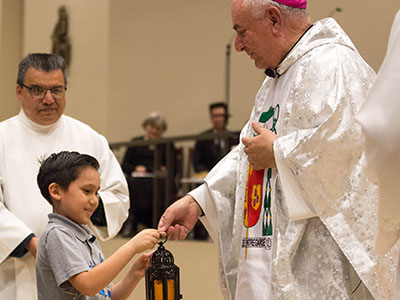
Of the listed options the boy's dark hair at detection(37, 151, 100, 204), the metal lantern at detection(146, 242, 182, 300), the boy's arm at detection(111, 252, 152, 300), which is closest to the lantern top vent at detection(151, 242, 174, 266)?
the metal lantern at detection(146, 242, 182, 300)

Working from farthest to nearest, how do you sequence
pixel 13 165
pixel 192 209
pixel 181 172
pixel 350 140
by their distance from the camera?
pixel 181 172 < pixel 13 165 < pixel 192 209 < pixel 350 140

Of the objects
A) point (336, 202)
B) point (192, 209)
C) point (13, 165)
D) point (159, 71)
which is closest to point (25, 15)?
point (159, 71)

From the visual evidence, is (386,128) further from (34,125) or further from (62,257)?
(34,125)

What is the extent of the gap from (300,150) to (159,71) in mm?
10409

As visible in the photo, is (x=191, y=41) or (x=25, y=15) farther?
(x=191, y=41)

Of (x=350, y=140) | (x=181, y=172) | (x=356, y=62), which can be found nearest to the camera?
(x=350, y=140)

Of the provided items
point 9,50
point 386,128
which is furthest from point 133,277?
point 9,50

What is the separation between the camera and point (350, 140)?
8.03 ft

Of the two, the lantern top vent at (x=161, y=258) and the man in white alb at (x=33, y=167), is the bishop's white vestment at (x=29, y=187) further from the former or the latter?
the lantern top vent at (x=161, y=258)

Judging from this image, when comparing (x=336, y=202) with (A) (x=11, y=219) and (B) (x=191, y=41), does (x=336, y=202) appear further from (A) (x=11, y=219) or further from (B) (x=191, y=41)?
(B) (x=191, y=41)

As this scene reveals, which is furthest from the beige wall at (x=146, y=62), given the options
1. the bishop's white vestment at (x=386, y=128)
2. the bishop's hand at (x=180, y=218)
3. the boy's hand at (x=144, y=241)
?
the bishop's white vestment at (x=386, y=128)

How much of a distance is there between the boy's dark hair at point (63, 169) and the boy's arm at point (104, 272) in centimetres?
35

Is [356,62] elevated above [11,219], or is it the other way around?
[356,62]

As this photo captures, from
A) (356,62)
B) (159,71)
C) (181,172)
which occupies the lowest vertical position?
(181,172)
